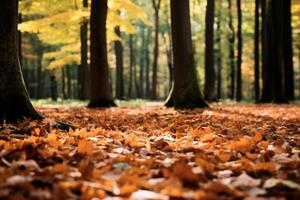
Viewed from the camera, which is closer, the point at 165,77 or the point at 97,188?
the point at 97,188

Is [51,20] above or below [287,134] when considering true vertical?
above

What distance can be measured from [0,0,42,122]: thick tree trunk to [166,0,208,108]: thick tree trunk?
576cm

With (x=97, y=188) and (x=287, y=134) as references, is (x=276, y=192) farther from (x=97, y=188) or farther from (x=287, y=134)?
(x=287, y=134)

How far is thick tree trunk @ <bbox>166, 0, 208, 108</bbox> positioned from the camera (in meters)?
11.3

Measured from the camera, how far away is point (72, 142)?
4164 mm

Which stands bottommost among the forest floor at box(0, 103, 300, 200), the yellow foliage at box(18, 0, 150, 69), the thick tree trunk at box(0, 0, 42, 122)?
the forest floor at box(0, 103, 300, 200)

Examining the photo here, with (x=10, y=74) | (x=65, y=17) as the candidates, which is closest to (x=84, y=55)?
(x=65, y=17)

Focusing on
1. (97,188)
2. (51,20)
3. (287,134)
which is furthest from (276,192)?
(51,20)

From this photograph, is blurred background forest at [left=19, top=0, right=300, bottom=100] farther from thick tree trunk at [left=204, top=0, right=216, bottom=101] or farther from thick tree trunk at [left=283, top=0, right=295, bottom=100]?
thick tree trunk at [left=283, top=0, right=295, bottom=100]

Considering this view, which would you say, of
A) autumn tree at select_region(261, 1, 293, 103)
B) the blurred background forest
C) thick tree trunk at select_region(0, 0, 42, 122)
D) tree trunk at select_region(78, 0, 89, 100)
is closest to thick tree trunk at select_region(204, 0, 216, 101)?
the blurred background forest

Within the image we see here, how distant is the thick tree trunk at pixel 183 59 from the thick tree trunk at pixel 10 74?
576 centimetres

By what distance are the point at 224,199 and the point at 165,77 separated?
57.1m

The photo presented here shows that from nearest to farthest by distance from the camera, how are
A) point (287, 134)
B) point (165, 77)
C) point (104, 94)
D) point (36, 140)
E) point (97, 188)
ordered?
point (97, 188)
point (36, 140)
point (287, 134)
point (104, 94)
point (165, 77)

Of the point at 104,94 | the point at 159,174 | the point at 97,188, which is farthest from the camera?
the point at 104,94
